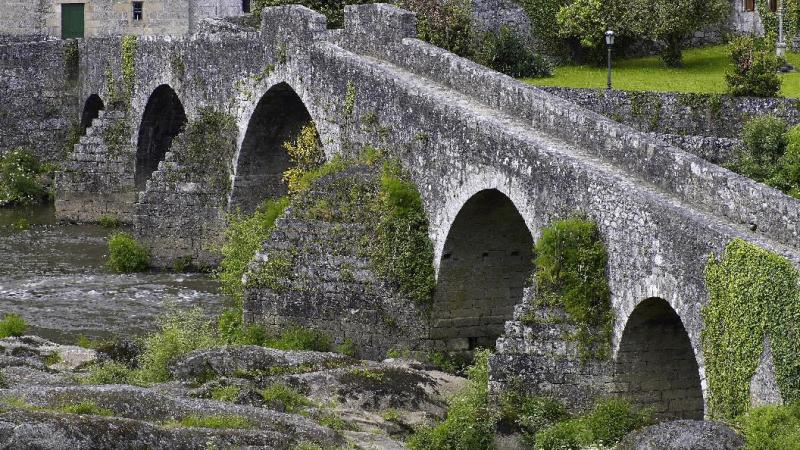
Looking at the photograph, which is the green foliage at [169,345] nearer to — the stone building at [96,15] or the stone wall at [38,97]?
the stone wall at [38,97]

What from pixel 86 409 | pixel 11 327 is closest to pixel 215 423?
pixel 86 409

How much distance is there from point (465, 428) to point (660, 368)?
2369 mm

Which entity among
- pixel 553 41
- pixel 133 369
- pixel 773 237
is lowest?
pixel 133 369

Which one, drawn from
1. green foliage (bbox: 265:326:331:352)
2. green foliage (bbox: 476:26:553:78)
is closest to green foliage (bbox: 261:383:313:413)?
green foliage (bbox: 265:326:331:352)

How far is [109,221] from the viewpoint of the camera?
43.4 meters

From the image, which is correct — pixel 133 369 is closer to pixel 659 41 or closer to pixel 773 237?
pixel 773 237

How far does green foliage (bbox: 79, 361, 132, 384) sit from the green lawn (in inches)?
456

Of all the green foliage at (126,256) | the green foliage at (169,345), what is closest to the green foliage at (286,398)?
the green foliage at (169,345)

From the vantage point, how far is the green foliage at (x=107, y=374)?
2311 cm

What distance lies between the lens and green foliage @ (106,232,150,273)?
37.0 m

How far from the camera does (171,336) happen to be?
83.5 ft

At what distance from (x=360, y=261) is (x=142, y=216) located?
11.0m

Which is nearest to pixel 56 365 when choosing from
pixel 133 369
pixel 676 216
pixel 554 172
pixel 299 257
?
pixel 133 369

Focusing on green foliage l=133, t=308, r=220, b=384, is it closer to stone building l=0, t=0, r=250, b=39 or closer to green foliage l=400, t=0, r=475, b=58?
green foliage l=400, t=0, r=475, b=58
